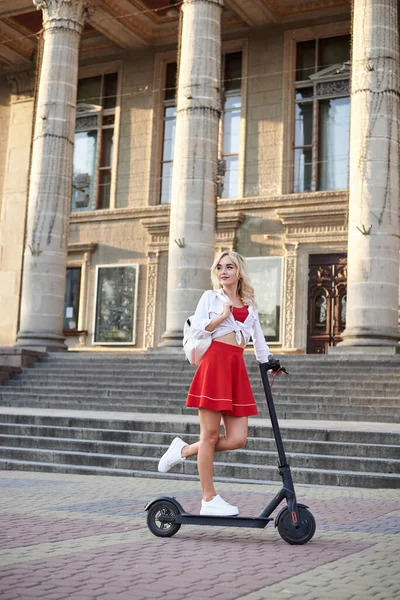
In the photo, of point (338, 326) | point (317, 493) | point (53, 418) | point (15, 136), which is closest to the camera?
point (317, 493)

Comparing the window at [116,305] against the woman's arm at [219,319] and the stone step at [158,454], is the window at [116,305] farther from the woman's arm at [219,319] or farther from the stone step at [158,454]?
the woman's arm at [219,319]

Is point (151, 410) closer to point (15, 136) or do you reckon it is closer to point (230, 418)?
point (230, 418)

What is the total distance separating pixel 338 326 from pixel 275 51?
958cm

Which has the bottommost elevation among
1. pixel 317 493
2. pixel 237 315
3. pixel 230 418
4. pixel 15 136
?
pixel 317 493

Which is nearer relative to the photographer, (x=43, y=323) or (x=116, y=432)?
(x=116, y=432)

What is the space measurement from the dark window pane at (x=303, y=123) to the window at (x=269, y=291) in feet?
13.2

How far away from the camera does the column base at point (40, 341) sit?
77.3 feet

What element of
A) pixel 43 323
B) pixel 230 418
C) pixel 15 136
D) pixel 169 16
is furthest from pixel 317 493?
pixel 15 136

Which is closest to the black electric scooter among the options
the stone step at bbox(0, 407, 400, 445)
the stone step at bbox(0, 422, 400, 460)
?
the stone step at bbox(0, 422, 400, 460)

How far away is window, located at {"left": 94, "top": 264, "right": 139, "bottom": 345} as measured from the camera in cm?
2903

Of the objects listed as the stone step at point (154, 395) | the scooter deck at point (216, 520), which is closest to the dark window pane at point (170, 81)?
the stone step at point (154, 395)

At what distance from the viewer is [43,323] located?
23.9 m

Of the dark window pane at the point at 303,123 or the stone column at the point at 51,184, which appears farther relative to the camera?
the dark window pane at the point at 303,123

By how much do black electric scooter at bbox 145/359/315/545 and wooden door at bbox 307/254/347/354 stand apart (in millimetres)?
19776
